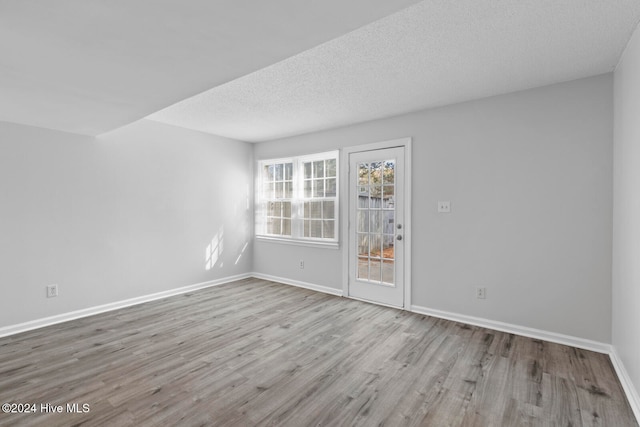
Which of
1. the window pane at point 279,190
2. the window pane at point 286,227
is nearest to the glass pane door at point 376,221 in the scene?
the window pane at point 286,227

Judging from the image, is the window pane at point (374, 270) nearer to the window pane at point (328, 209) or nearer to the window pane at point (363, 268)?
the window pane at point (363, 268)

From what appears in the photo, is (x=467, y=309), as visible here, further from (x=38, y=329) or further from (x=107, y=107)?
(x=38, y=329)

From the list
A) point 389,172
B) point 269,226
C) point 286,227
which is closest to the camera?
point 389,172

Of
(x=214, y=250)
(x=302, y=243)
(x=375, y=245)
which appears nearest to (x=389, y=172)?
(x=375, y=245)

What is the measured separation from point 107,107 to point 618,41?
155 inches

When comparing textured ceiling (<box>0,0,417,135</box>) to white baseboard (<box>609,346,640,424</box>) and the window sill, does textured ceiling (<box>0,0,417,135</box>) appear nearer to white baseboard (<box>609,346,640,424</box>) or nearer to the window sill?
white baseboard (<box>609,346,640,424</box>)

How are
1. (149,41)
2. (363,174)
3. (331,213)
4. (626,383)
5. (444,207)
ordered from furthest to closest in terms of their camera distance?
(331,213)
(363,174)
(444,207)
(626,383)
(149,41)

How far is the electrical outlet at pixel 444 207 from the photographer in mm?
3600

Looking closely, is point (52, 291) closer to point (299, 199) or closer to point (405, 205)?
point (299, 199)

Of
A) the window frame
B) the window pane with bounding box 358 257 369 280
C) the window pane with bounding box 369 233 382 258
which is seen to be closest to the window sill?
the window frame

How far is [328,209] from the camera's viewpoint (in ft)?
15.8

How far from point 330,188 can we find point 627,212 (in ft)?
10.8

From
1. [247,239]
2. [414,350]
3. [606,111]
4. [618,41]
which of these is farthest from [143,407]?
[606,111]

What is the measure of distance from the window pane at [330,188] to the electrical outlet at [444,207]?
162 cm
